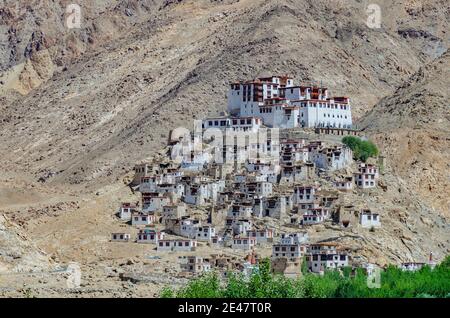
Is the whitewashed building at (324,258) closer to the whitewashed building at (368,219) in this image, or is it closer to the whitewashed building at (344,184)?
the whitewashed building at (368,219)

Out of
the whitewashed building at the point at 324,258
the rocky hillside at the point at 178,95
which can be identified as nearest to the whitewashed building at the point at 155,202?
the rocky hillside at the point at 178,95

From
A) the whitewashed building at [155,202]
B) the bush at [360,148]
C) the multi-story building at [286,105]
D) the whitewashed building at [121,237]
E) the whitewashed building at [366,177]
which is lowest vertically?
the whitewashed building at [121,237]

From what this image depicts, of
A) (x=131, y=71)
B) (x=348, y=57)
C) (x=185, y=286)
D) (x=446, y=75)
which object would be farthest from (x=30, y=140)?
(x=185, y=286)

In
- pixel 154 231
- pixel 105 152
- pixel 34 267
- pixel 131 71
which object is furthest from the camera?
pixel 131 71

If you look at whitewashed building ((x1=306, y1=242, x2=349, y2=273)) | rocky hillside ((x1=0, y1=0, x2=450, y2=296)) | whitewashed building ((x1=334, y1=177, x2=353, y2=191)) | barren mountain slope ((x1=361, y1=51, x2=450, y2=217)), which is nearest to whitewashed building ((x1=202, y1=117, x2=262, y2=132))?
rocky hillside ((x1=0, y1=0, x2=450, y2=296))

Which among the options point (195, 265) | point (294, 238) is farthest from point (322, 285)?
point (294, 238)

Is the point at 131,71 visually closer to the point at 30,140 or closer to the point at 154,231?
the point at 30,140

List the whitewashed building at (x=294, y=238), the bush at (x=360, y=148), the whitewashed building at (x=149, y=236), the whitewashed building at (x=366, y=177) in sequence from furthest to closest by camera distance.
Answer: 1. the bush at (x=360, y=148)
2. the whitewashed building at (x=366, y=177)
3. the whitewashed building at (x=149, y=236)
4. the whitewashed building at (x=294, y=238)
